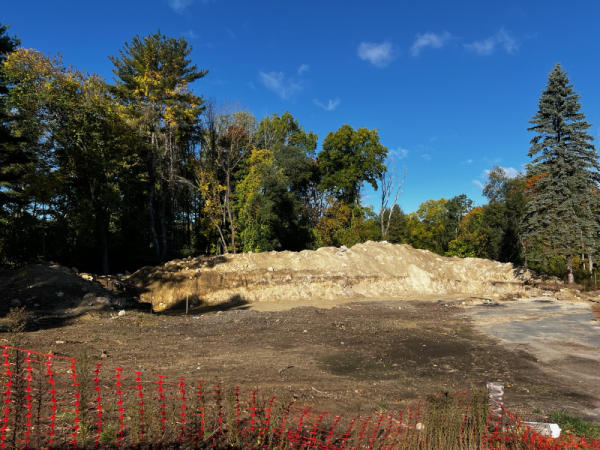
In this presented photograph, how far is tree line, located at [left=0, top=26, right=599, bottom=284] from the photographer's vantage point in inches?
803

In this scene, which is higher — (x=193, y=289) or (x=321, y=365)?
(x=193, y=289)

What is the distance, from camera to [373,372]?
827 centimetres

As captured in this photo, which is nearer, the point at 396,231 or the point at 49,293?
the point at 49,293

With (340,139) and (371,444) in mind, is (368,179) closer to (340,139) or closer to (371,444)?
(340,139)

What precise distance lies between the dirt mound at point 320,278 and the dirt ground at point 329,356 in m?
6.46

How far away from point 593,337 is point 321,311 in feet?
33.8

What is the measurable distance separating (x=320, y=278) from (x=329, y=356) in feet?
42.1

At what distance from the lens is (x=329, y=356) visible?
378 inches

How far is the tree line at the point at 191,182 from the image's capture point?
20.4m

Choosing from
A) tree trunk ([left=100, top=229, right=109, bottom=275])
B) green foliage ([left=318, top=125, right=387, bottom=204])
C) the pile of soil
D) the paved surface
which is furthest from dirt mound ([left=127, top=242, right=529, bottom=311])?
green foliage ([left=318, top=125, right=387, bottom=204])

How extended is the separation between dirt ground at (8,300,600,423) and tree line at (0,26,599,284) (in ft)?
38.3

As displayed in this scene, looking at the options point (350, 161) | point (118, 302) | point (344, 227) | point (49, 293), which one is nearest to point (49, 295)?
point (49, 293)

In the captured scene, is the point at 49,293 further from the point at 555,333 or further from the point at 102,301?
the point at 555,333

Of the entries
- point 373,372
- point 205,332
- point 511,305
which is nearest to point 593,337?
point 511,305
